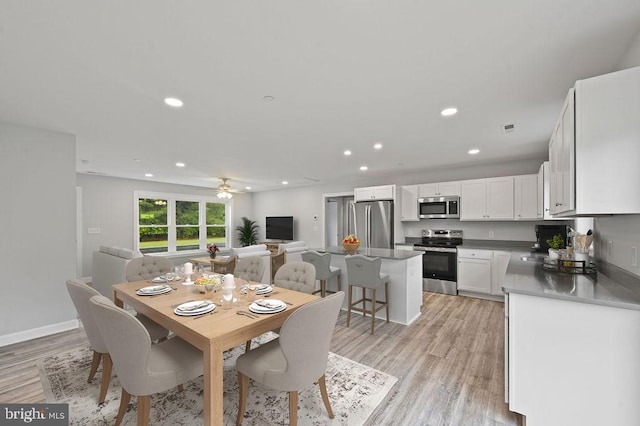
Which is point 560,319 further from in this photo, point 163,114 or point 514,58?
point 163,114

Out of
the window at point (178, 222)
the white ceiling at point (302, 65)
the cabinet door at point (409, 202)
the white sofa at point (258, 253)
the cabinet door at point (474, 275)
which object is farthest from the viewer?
the window at point (178, 222)

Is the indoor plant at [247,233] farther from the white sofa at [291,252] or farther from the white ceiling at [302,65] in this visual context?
the white ceiling at [302,65]

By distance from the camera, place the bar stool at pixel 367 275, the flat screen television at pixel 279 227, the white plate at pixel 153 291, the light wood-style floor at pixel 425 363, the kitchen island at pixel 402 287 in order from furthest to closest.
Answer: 1. the flat screen television at pixel 279 227
2. the kitchen island at pixel 402 287
3. the bar stool at pixel 367 275
4. the white plate at pixel 153 291
5. the light wood-style floor at pixel 425 363

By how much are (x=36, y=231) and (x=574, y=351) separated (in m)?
5.18

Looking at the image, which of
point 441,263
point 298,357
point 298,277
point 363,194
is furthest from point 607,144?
point 363,194

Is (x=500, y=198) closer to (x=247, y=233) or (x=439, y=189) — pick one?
(x=439, y=189)

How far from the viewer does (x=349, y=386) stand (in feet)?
7.22

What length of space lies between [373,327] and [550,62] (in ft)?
9.66

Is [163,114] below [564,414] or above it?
above

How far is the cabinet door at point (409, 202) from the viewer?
5.64 m

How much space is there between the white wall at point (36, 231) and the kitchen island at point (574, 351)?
15.7 feet

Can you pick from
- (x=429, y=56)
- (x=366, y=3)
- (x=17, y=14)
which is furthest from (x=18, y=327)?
(x=429, y=56)

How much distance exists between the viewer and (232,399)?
2047mm

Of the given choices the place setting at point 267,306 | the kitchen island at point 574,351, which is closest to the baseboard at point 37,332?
the place setting at point 267,306
